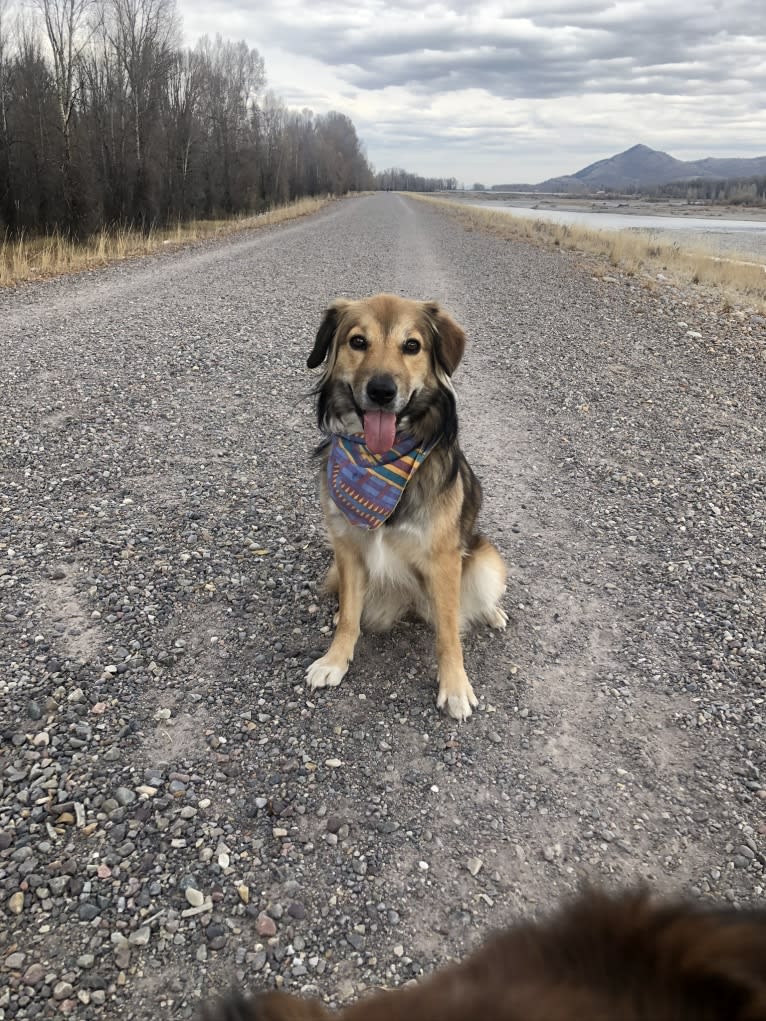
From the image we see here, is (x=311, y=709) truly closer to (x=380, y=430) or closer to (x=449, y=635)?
(x=449, y=635)

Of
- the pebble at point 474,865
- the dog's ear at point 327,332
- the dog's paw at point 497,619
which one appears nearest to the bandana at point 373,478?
the dog's ear at point 327,332

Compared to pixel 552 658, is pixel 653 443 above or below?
above

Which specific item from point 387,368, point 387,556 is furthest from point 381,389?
point 387,556

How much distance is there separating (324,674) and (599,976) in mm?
2609

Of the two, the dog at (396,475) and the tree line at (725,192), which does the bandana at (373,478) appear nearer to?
the dog at (396,475)

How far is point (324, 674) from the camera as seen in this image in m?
3.35

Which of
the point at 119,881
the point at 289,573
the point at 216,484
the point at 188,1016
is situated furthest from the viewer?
the point at 216,484

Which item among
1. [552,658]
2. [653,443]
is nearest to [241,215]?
[653,443]

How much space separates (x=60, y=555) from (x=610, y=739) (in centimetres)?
355

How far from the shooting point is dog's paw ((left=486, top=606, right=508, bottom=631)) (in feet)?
12.5

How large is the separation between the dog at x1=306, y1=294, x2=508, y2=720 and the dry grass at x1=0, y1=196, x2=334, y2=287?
491 inches

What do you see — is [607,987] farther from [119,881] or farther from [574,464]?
[574,464]

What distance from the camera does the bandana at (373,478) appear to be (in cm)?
316

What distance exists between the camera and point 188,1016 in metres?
1.92
